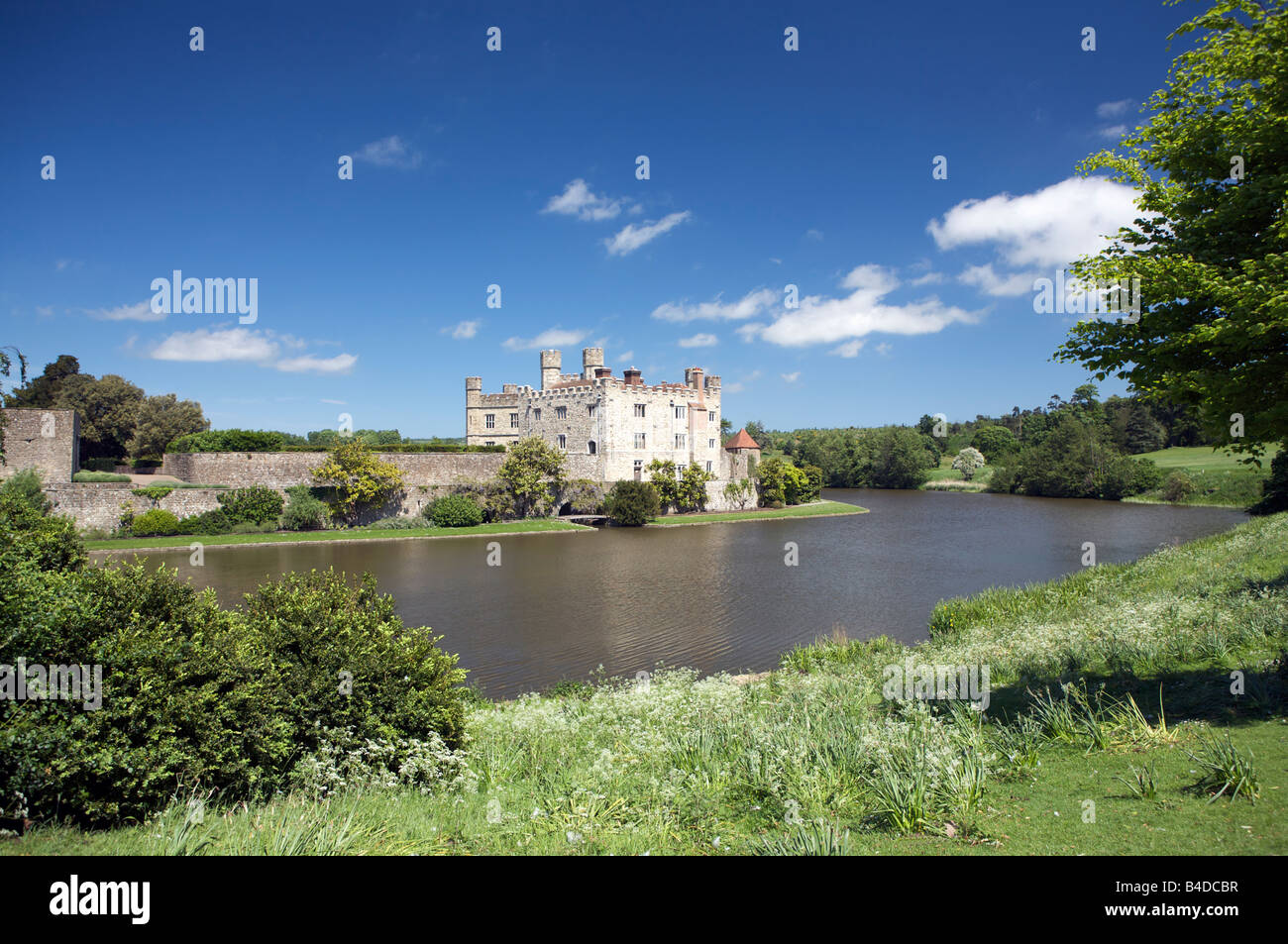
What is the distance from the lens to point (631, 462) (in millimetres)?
46094

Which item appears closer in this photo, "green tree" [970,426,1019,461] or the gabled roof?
the gabled roof

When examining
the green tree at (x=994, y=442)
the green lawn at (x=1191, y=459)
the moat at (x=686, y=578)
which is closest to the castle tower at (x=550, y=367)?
the moat at (x=686, y=578)

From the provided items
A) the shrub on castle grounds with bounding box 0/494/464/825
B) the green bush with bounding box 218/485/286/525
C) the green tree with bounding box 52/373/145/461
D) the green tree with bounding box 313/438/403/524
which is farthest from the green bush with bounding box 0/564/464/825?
the green tree with bounding box 52/373/145/461

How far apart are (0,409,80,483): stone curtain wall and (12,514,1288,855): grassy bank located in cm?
3813

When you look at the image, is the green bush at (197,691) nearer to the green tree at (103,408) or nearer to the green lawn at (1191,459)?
the green tree at (103,408)

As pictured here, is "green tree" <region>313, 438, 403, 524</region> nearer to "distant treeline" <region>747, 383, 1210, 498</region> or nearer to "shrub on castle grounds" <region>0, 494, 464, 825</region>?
"shrub on castle grounds" <region>0, 494, 464, 825</region>

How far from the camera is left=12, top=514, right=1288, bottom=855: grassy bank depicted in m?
4.54

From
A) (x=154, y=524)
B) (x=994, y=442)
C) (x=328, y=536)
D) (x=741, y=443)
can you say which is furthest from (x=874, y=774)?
(x=994, y=442)

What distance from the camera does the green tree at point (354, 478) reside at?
3828 cm

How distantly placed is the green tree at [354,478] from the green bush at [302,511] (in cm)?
123

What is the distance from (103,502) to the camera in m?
32.7
